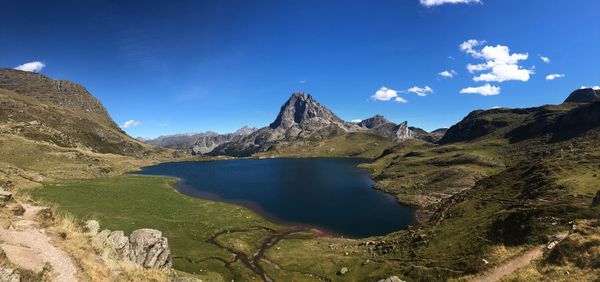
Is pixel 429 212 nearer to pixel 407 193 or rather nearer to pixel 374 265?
pixel 407 193

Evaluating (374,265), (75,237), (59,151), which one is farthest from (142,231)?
(59,151)

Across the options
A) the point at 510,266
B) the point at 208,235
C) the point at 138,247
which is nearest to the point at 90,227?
the point at 138,247

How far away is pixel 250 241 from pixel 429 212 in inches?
2811

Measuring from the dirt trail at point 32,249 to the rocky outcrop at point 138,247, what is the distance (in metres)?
5.30

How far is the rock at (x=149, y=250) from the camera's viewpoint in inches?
1496

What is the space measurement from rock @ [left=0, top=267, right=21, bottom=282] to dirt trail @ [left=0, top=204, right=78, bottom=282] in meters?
1.91

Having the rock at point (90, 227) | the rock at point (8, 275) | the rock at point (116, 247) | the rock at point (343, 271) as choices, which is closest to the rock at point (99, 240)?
the rock at point (116, 247)

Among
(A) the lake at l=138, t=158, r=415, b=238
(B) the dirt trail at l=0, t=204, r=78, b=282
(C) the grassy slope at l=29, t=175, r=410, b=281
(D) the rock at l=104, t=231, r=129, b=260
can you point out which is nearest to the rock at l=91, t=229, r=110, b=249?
(D) the rock at l=104, t=231, r=129, b=260

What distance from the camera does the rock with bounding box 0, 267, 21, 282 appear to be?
18.6 metres

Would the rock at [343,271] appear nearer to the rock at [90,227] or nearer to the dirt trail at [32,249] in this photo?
the rock at [90,227]

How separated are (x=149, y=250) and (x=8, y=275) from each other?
2111cm

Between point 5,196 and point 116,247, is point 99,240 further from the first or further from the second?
point 5,196

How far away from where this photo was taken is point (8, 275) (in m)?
18.9

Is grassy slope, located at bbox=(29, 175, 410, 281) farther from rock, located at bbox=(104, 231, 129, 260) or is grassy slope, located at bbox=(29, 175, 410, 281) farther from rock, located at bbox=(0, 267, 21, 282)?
rock, located at bbox=(0, 267, 21, 282)
